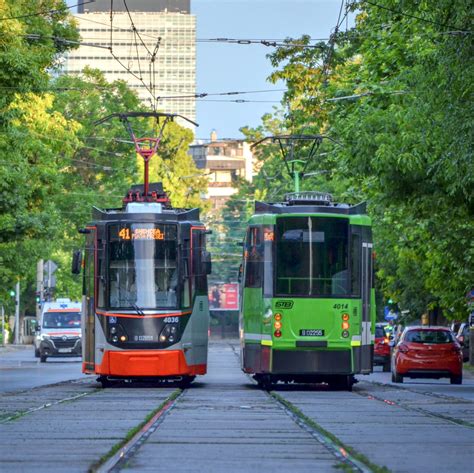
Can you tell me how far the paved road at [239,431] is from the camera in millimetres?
13969

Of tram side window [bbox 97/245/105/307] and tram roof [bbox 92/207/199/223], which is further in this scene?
tram roof [bbox 92/207/199/223]

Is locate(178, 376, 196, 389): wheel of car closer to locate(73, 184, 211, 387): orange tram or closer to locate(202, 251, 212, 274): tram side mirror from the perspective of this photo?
locate(73, 184, 211, 387): orange tram

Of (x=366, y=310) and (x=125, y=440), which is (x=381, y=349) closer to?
(x=366, y=310)

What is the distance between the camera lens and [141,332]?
31938mm

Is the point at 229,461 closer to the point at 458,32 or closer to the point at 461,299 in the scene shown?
the point at 458,32

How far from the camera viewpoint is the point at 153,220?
3269 centimetres

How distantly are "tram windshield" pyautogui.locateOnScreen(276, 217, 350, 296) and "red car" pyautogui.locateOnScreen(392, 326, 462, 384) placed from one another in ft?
37.0

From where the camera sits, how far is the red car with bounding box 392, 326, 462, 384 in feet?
137

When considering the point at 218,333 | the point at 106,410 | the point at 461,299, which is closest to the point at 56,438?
the point at 106,410

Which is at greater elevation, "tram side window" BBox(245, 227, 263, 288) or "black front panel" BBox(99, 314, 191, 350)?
"tram side window" BBox(245, 227, 263, 288)

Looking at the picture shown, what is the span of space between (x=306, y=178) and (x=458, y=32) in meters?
64.5

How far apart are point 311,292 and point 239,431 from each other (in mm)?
13008

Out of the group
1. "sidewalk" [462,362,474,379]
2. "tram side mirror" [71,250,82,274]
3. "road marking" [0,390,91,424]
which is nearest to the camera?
"road marking" [0,390,91,424]

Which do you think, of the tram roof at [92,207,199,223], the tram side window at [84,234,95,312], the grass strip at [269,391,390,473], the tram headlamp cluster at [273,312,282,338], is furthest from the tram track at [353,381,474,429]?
the tram side window at [84,234,95,312]
